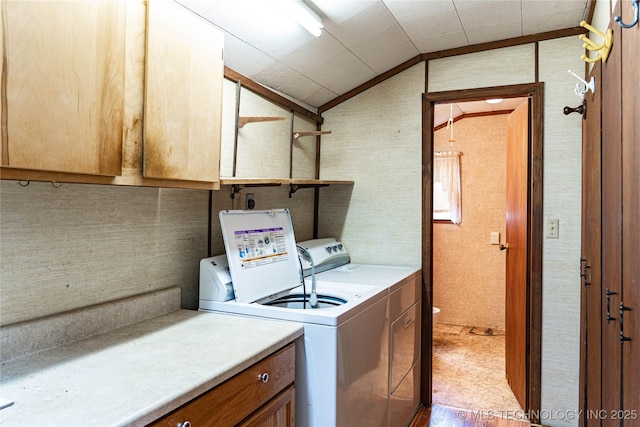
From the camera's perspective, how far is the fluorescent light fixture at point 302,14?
1.80 meters

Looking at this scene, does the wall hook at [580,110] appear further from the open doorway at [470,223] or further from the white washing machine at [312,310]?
the open doorway at [470,223]

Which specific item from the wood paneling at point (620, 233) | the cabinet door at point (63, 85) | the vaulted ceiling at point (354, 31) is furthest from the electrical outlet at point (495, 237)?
the cabinet door at point (63, 85)

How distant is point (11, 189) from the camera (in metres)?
1.26

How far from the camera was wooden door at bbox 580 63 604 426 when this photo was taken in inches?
67.4

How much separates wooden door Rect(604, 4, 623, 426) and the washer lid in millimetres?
1364

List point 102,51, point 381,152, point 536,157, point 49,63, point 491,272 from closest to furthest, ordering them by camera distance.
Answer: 1. point 49,63
2. point 102,51
3. point 536,157
4. point 381,152
5. point 491,272

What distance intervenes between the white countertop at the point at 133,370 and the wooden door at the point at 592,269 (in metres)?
1.21

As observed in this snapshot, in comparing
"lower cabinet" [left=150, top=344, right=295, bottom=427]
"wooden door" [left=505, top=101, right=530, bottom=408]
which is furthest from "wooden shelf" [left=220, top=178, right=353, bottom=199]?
"wooden door" [left=505, top=101, right=530, bottom=408]

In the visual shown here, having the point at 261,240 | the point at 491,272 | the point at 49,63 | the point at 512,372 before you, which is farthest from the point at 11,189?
the point at 491,272

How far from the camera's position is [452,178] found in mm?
4602

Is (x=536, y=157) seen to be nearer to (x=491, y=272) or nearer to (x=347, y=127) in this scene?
(x=347, y=127)

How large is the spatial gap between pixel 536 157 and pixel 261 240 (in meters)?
1.73

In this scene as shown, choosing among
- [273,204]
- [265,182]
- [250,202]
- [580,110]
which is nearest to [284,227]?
[250,202]

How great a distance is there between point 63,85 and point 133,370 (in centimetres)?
75
